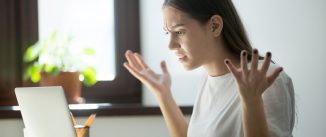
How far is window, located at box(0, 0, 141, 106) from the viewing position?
2.60 meters

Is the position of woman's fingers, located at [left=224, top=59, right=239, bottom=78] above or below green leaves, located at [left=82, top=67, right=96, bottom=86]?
above

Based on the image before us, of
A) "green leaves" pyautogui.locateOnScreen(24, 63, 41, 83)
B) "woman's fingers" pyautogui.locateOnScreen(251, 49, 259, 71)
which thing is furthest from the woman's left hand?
"green leaves" pyautogui.locateOnScreen(24, 63, 41, 83)

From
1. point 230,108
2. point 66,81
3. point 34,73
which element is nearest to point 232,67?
point 230,108

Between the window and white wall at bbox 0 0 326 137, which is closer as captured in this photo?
white wall at bbox 0 0 326 137

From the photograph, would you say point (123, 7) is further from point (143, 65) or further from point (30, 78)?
point (143, 65)

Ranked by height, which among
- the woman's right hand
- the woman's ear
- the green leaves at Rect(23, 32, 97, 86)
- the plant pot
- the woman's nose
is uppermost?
the woman's ear

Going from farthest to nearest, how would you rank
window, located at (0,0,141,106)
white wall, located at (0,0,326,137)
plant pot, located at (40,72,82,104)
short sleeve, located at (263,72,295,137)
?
window, located at (0,0,141,106) → plant pot, located at (40,72,82,104) → white wall, located at (0,0,326,137) → short sleeve, located at (263,72,295,137)

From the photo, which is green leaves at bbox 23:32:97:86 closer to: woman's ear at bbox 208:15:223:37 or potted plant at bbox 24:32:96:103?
potted plant at bbox 24:32:96:103

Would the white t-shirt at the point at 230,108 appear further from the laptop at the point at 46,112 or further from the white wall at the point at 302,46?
the white wall at the point at 302,46

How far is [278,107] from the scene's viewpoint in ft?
3.99

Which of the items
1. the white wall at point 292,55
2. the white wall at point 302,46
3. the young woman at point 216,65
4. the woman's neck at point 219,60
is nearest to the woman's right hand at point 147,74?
the young woman at point 216,65

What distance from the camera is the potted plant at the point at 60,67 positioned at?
8.14ft

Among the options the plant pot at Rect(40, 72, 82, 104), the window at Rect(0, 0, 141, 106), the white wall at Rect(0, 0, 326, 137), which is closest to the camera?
the white wall at Rect(0, 0, 326, 137)

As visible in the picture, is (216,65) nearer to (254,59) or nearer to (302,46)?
(254,59)
